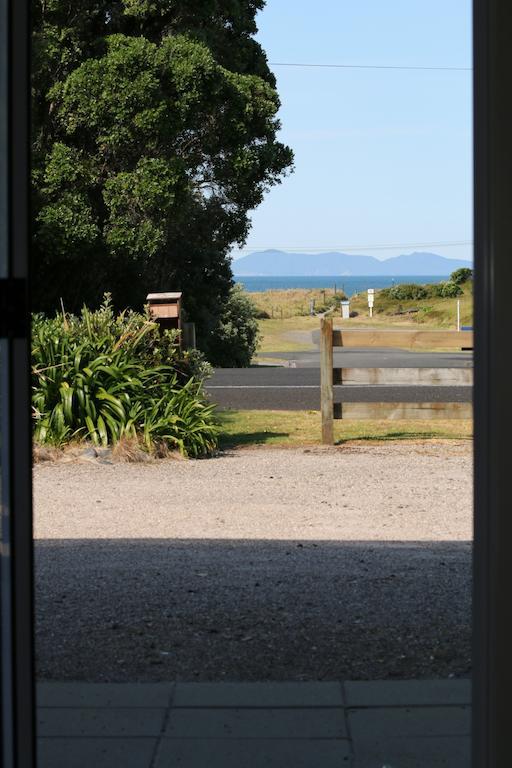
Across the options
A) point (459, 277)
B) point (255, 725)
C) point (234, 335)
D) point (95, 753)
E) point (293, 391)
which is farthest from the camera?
point (459, 277)

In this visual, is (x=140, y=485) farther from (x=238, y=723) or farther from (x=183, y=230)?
(x=183, y=230)

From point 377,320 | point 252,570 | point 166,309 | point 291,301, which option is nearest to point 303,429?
point 166,309

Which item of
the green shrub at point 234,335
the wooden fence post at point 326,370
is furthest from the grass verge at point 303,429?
the green shrub at point 234,335

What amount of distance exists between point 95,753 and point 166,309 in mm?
7887

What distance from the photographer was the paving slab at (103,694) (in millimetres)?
3553

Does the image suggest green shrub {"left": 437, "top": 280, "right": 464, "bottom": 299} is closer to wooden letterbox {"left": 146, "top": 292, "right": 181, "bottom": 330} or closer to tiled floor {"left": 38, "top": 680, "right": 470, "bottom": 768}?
wooden letterbox {"left": 146, "top": 292, "right": 181, "bottom": 330}
